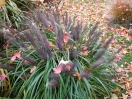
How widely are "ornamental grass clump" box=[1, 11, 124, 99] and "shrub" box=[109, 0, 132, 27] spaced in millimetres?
3536

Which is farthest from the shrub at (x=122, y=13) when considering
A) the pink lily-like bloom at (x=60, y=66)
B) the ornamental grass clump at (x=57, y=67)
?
the pink lily-like bloom at (x=60, y=66)

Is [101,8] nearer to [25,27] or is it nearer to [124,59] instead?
[124,59]

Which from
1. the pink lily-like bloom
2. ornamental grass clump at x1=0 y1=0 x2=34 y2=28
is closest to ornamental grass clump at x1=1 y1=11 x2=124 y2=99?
the pink lily-like bloom

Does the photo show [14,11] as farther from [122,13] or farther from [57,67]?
[122,13]

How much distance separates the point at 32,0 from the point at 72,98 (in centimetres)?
202

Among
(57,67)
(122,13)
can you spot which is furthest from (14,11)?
(122,13)

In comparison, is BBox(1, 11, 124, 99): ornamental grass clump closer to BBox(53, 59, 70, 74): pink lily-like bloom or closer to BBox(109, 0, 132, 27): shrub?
BBox(53, 59, 70, 74): pink lily-like bloom

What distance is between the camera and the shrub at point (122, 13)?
6763mm

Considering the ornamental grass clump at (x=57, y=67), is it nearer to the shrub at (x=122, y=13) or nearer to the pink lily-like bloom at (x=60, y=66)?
the pink lily-like bloom at (x=60, y=66)

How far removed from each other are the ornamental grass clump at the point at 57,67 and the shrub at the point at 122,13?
3536 millimetres

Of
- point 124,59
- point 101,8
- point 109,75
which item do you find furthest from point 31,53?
point 101,8

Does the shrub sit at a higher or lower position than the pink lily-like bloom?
lower

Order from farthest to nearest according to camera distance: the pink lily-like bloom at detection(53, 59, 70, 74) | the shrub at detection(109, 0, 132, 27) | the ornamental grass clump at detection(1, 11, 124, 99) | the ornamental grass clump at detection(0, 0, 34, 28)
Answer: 1. the shrub at detection(109, 0, 132, 27)
2. the ornamental grass clump at detection(0, 0, 34, 28)
3. the ornamental grass clump at detection(1, 11, 124, 99)
4. the pink lily-like bloom at detection(53, 59, 70, 74)

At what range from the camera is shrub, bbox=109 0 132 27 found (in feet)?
22.2
